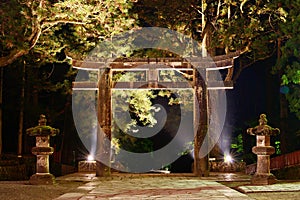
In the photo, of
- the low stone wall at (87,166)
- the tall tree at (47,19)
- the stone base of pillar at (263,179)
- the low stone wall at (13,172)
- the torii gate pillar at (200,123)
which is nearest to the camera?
the stone base of pillar at (263,179)

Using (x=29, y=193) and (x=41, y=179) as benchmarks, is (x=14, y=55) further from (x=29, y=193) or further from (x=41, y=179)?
(x=29, y=193)

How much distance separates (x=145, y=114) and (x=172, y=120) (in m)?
7.27

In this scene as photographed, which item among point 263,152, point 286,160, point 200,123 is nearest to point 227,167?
point 200,123

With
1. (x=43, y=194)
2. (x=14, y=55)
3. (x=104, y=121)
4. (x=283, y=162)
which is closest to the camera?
(x=43, y=194)

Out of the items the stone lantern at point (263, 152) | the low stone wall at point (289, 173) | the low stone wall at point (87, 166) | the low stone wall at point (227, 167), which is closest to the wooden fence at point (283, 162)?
the low stone wall at point (289, 173)

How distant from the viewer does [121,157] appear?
27641mm

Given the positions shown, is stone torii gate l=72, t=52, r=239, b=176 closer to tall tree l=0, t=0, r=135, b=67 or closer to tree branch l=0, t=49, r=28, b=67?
tall tree l=0, t=0, r=135, b=67

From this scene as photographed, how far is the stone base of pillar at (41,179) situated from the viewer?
35.8 ft

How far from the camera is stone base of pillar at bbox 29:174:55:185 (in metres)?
10.9

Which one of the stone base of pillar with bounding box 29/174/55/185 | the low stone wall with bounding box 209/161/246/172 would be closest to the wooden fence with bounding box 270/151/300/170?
the low stone wall with bounding box 209/161/246/172

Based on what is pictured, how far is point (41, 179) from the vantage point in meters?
11.0

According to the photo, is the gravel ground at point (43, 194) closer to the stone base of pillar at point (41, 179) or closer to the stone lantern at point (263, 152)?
the stone base of pillar at point (41, 179)

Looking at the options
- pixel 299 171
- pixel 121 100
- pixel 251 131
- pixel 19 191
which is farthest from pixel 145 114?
pixel 19 191

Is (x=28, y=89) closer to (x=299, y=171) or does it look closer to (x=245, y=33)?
(x=245, y=33)
